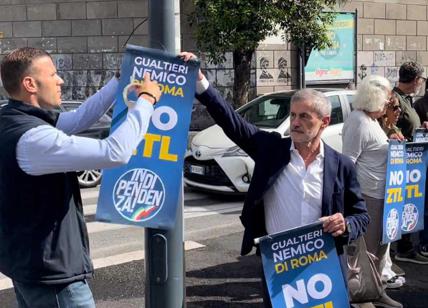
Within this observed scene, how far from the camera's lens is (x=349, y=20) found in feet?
59.6

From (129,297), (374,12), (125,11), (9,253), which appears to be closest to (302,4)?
(125,11)

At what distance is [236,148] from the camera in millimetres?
8570

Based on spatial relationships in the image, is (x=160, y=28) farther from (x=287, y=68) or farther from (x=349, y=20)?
(x=349, y=20)

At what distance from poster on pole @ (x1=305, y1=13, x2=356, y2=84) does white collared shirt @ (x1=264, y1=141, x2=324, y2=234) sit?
14576 millimetres

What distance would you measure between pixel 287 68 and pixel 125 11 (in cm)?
465

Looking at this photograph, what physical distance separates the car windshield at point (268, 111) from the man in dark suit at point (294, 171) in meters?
5.61

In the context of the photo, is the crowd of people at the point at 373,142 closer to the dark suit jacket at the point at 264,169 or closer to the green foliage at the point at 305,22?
the dark suit jacket at the point at 264,169

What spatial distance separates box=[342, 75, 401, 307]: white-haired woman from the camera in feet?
14.9

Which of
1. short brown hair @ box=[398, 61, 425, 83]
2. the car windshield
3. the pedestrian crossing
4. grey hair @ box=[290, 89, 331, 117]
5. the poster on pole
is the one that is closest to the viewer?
grey hair @ box=[290, 89, 331, 117]

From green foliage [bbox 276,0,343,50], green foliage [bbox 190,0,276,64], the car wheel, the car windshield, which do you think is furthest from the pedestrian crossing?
green foliage [bbox 276,0,343,50]

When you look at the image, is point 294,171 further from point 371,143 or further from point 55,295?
point 371,143

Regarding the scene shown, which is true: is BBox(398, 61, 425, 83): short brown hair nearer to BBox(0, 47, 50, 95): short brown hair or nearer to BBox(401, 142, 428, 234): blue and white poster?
BBox(401, 142, 428, 234): blue and white poster

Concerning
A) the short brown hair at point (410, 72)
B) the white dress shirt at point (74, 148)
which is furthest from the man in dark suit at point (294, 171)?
the short brown hair at point (410, 72)

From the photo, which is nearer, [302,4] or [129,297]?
[129,297]
